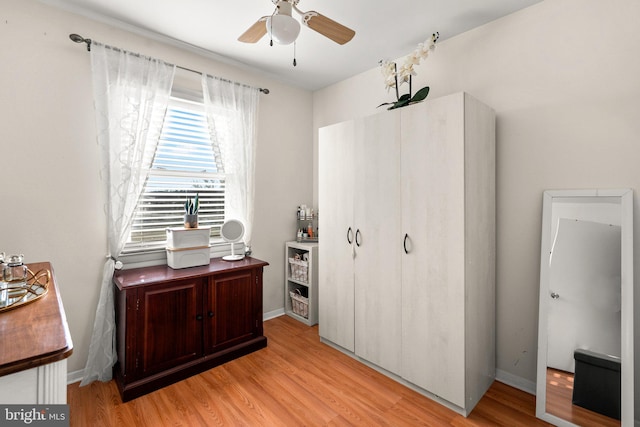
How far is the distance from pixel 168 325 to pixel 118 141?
145 centimetres

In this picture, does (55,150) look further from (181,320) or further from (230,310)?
(230,310)

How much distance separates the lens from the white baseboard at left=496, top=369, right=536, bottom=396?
214 cm

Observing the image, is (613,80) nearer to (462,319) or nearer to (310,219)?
(462,319)

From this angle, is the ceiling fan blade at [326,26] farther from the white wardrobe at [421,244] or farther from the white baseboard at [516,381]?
the white baseboard at [516,381]

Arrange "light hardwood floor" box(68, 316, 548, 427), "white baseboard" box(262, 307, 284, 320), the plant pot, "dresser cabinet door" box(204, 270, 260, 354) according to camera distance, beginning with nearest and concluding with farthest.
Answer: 1. "light hardwood floor" box(68, 316, 548, 427)
2. "dresser cabinet door" box(204, 270, 260, 354)
3. the plant pot
4. "white baseboard" box(262, 307, 284, 320)

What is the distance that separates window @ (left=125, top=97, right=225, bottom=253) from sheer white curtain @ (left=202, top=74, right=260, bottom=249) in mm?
93

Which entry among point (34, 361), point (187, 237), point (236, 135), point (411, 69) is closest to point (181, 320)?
point (187, 237)

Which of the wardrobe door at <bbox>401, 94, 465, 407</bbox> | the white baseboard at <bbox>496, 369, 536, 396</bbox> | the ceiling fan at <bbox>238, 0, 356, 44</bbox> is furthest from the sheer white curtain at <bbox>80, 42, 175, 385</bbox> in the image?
the white baseboard at <bbox>496, 369, 536, 396</bbox>

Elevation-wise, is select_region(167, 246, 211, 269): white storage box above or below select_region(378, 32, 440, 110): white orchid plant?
below

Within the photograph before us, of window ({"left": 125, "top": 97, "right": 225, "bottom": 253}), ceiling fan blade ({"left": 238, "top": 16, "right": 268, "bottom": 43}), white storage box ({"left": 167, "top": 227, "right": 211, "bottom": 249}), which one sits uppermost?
ceiling fan blade ({"left": 238, "top": 16, "right": 268, "bottom": 43})

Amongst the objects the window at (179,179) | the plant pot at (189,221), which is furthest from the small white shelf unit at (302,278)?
the plant pot at (189,221)

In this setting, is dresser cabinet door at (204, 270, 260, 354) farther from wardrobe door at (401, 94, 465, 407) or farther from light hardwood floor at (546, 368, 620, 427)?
light hardwood floor at (546, 368, 620, 427)

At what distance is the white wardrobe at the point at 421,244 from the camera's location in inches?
75.9

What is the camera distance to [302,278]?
3.36 metres
